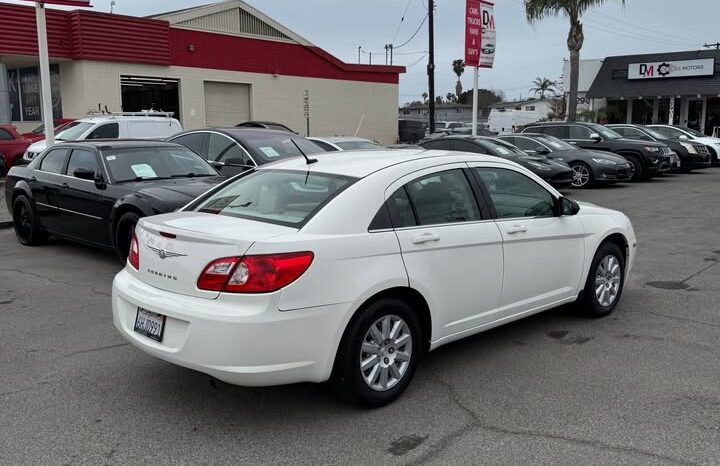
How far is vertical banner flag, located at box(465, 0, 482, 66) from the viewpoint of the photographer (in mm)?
17562

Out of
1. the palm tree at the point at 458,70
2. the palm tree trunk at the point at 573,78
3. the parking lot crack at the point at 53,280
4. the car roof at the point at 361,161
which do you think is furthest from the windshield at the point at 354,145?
the palm tree at the point at 458,70

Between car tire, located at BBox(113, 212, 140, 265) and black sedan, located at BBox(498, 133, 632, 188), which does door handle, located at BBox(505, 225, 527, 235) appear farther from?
black sedan, located at BBox(498, 133, 632, 188)

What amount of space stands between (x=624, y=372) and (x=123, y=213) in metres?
5.50

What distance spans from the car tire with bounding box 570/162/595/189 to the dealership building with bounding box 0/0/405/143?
38.2 feet

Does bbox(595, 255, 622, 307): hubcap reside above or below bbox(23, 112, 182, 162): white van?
below

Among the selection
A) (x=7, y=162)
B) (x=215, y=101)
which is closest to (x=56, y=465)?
(x=7, y=162)

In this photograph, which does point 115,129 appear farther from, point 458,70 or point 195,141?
point 458,70

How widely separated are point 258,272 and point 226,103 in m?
26.0

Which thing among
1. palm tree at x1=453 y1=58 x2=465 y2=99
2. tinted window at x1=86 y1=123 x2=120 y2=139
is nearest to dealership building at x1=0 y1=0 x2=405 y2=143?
tinted window at x1=86 y1=123 x2=120 y2=139

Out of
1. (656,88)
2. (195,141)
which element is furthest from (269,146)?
(656,88)

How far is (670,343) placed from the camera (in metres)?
5.32

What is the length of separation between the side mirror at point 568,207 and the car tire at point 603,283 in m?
0.51

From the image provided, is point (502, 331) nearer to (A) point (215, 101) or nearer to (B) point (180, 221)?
(B) point (180, 221)

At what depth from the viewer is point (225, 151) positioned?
421 inches
